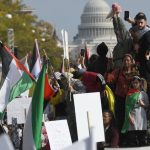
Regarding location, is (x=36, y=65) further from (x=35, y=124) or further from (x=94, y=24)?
(x=94, y=24)

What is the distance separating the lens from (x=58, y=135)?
26.7 feet

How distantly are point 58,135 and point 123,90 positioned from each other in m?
2.54

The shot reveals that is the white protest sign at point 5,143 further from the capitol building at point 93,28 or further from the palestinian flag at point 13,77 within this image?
the capitol building at point 93,28

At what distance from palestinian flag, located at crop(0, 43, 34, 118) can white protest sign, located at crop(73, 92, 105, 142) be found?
3.92ft

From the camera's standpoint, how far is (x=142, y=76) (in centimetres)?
1067

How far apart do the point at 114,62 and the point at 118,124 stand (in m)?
0.88

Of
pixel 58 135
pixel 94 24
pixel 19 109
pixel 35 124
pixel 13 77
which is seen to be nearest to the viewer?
pixel 35 124

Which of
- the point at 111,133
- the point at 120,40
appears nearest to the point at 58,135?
the point at 111,133

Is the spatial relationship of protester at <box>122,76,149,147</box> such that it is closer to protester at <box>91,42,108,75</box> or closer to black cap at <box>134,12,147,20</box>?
black cap at <box>134,12,147,20</box>

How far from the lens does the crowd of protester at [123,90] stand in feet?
33.8

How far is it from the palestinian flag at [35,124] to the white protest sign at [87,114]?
2.15 ft

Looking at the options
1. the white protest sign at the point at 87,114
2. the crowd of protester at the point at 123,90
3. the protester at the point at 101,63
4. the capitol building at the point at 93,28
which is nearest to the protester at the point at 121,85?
the crowd of protester at the point at 123,90

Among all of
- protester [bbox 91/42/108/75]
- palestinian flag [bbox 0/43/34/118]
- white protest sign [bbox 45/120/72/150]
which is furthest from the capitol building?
white protest sign [bbox 45/120/72/150]

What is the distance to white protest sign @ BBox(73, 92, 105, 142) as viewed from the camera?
8711 millimetres
